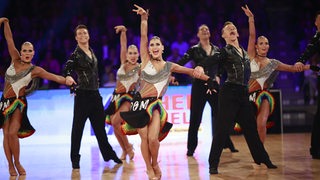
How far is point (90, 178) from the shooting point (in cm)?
582

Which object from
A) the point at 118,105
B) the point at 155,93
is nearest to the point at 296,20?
the point at 118,105

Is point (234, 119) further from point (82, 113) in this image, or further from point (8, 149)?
point (8, 149)

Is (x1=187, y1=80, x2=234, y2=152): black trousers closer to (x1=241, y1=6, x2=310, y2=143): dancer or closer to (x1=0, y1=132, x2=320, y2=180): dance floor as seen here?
(x1=0, y1=132, x2=320, y2=180): dance floor

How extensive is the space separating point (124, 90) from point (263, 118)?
6.98 feet

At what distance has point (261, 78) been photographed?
6.63m

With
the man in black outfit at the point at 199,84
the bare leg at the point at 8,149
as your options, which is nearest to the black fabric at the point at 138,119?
the bare leg at the point at 8,149

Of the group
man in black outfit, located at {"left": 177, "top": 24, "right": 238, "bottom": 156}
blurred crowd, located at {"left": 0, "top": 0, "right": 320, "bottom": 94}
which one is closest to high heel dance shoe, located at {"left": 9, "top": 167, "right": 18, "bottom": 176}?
man in black outfit, located at {"left": 177, "top": 24, "right": 238, "bottom": 156}

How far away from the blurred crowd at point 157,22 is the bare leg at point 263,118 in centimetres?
520

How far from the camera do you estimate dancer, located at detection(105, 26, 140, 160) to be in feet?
24.1

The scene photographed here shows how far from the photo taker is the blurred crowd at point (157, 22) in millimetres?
11992

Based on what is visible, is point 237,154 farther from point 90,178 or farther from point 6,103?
point 6,103

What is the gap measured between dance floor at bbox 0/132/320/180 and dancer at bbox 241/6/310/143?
63 centimetres

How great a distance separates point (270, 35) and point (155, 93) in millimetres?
7809

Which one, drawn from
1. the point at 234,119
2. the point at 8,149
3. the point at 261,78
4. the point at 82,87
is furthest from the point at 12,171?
the point at 261,78
